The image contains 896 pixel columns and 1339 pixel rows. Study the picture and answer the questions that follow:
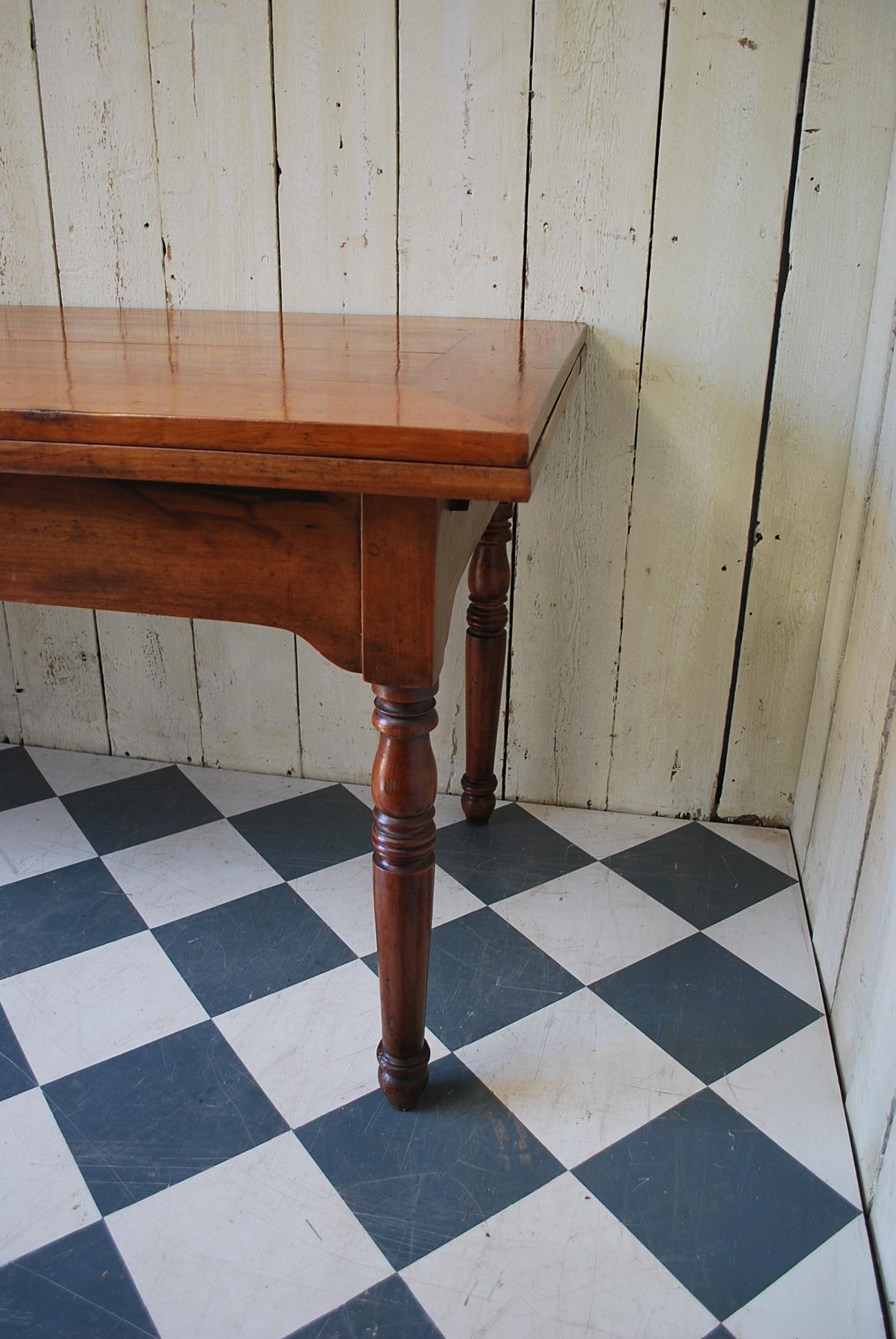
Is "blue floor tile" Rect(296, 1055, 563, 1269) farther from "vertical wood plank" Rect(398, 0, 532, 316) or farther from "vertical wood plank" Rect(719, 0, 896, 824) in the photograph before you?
"vertical wood plank" Rect(398, 0, 532, 316)

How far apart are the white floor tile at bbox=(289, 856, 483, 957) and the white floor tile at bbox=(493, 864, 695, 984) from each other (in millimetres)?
63

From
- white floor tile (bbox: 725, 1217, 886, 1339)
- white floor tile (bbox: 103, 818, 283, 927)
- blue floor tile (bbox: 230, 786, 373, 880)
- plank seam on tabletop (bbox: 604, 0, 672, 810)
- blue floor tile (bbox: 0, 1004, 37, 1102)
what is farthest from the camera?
blue floor tile (bbox: 230, 786, 373, 880)

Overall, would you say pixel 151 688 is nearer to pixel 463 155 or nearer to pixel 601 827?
pixel 601 827

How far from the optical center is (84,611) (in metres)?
1.76

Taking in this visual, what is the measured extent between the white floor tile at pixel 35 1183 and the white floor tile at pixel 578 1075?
42 cm

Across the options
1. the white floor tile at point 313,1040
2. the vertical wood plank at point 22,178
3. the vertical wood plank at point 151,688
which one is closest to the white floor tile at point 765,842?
the white floor tile at point 313,1040

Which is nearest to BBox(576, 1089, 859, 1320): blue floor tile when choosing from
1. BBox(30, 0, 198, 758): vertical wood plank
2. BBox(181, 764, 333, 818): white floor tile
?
BBox(181, 764, 333, 818): white floor tile

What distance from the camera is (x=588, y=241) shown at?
1418 millimetres

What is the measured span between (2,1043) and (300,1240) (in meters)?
0.45

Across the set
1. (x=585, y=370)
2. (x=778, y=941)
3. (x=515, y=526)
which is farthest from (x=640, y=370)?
(x=778, y=941)

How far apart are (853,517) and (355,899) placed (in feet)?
2.83

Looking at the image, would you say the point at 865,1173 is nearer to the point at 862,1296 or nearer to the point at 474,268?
the point at 862,1296

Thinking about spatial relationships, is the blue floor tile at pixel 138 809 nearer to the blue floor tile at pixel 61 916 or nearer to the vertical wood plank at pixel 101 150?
the blue floor tile at pixel 61 916

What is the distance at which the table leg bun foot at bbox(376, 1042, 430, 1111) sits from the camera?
107 centimetres
